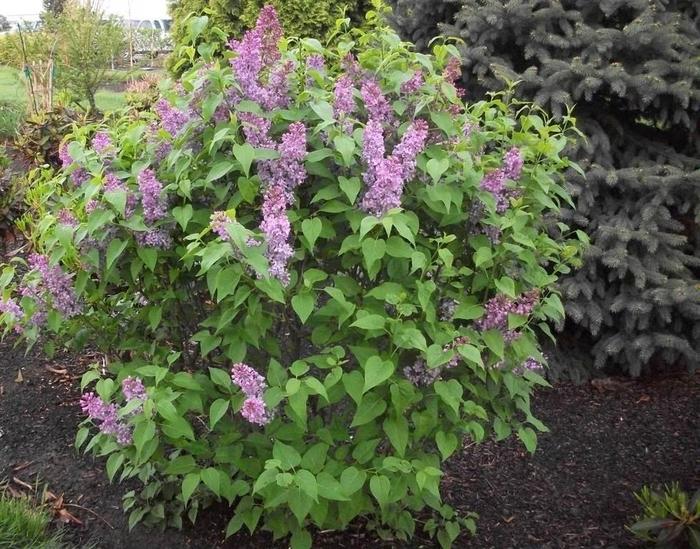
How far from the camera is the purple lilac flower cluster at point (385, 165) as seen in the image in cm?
203

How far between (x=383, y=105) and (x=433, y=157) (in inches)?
8.3

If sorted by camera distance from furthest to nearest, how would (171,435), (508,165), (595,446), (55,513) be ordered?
(595,446), (55,513), (508,165), (171,435)

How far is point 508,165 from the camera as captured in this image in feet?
7.65

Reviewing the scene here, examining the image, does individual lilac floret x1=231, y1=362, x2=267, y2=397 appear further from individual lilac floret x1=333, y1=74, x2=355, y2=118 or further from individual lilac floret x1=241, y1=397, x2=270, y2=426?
individual lilac floret x1=333, y1=74, x2=355, y2=118

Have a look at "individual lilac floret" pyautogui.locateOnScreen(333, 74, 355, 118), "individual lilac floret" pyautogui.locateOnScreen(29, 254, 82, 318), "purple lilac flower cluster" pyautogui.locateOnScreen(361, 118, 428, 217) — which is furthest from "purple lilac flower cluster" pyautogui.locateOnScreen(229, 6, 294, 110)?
"individual lilac floret" pyautogui.locateOnScreen(29, 254, 82, 318)

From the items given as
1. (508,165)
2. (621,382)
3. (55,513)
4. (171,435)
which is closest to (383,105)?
(508,165)

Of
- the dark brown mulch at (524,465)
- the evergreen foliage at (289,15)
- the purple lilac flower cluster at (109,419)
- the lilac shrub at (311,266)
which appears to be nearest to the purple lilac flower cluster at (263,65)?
the lilac shrub at (311,266)

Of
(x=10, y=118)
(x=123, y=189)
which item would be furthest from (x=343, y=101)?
(x=10, y=118)

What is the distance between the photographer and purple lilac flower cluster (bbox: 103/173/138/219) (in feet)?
7.06

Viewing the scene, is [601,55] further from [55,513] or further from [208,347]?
[55,513]

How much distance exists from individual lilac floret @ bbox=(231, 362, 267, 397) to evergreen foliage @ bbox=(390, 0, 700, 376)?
2.15m

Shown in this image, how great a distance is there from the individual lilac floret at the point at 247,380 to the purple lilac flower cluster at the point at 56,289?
72 cm

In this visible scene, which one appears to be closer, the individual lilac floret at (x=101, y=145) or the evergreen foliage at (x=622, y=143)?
the individual lilac floret at (x=101, y=145)

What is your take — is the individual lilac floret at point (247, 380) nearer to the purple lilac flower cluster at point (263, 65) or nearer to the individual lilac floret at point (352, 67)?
the purple lilac flower cluster at point (263, 65)
